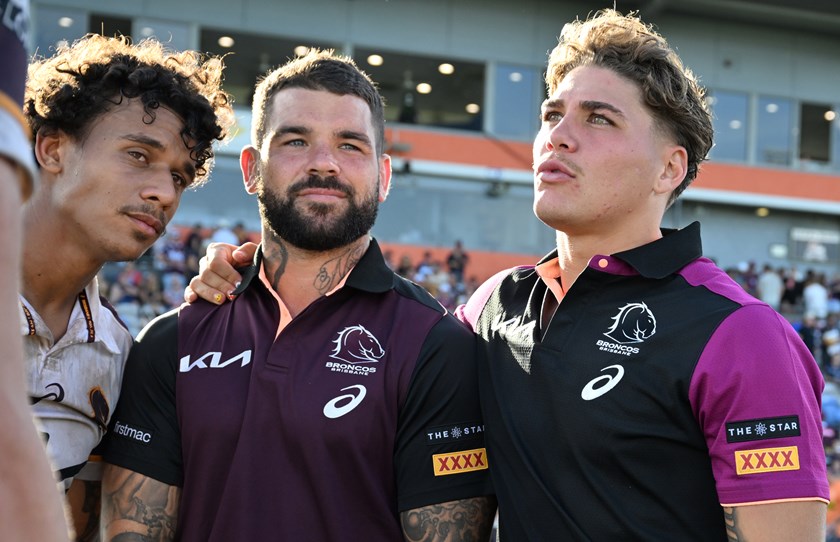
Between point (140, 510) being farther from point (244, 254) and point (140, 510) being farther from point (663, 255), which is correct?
point (663, 255)

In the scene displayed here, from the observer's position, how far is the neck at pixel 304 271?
3.17m

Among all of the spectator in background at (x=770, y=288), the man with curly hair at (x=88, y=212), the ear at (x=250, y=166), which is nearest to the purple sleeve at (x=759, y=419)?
the ear at (x=250, y=166)

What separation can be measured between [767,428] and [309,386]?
4.62 ft

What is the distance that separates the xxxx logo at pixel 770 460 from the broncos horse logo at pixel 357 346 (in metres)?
1.20

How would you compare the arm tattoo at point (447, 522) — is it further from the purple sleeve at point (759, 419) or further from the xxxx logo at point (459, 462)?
the purple sleeve at point (759, 419)

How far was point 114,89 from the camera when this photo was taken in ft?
10.2

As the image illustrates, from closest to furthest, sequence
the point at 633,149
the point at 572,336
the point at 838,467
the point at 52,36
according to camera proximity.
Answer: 1. the point at 572,336
2. the point at 633,149
3. the point at 838,467
4. the point at 52,36

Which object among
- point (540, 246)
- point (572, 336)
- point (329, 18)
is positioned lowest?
point (572, 336)

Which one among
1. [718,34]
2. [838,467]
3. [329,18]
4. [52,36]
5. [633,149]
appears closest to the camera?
[633,149]

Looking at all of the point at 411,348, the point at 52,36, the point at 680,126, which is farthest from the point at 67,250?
the point at 52,36

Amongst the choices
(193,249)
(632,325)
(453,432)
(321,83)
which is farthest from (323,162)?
(193,249)

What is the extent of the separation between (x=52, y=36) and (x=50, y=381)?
21.1 metres

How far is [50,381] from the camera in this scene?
2824 mm

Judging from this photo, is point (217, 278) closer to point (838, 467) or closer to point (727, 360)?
point (727, 360)
